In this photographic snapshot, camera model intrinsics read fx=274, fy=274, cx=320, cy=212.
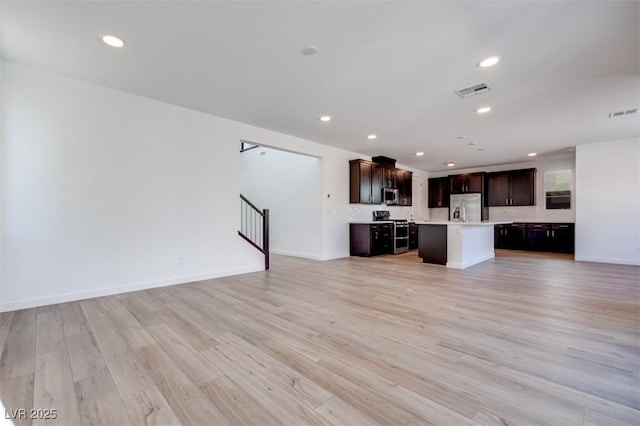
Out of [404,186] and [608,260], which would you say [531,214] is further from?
[404,186]

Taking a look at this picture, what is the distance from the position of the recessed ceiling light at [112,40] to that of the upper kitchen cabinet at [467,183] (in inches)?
385

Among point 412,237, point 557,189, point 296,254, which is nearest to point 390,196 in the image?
point 412,237

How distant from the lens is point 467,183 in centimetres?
946

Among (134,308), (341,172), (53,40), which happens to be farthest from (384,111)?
(134,308)

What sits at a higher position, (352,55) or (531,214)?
(352,55)

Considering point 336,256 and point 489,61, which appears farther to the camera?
point 336,256

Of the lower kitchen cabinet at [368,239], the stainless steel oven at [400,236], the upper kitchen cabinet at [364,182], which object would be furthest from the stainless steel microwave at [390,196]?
the lower kitchen cabinet at [368,239]

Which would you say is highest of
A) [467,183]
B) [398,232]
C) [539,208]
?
[467,183]

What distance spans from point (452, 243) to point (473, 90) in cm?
311

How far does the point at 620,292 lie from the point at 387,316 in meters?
3.49

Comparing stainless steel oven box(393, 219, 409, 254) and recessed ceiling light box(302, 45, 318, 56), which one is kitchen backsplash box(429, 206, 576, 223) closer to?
stainless steel oven box(393, 219, 409, 254)

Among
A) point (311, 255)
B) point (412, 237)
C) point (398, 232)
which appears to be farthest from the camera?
point (412, 237)

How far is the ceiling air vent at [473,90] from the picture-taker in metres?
3.46

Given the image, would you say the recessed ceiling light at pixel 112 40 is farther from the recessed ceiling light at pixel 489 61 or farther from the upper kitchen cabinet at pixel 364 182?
the upper kitchen cabinet at pixel 364 182
